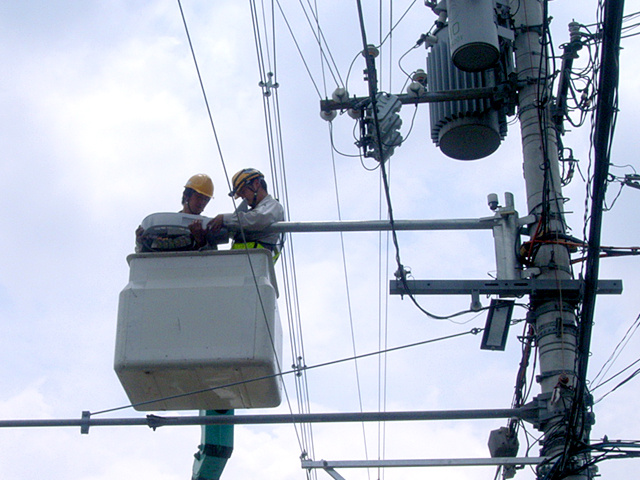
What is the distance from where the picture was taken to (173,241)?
273 inches

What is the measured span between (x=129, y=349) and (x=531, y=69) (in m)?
4.10

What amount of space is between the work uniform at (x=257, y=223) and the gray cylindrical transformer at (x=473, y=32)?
203cm

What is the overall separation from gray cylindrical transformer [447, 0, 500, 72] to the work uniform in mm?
2028

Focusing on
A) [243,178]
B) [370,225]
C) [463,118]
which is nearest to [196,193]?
[243,178]

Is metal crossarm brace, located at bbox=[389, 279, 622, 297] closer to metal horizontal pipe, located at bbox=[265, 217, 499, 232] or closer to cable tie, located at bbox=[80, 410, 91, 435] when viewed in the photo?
metal horizontal pipe, located at bbox=[265, 217, 499, 232]

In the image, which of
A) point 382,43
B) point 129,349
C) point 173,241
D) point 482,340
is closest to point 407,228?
point 482,340

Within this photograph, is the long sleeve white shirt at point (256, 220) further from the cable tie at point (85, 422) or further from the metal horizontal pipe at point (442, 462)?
the metal horizontal pipe at point (442, 462)

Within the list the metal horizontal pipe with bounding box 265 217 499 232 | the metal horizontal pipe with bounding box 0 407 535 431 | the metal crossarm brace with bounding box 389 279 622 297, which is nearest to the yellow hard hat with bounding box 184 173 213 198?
the metal horizontal pipe with bounding box 265 217 499 232

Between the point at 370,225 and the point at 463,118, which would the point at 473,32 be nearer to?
the point at 463,118

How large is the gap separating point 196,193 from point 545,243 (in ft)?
9.04

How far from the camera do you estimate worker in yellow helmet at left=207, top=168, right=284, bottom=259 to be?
23.4 feet

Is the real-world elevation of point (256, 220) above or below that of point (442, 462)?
above

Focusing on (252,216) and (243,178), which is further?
(243,178)

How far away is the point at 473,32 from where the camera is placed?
319 inches
